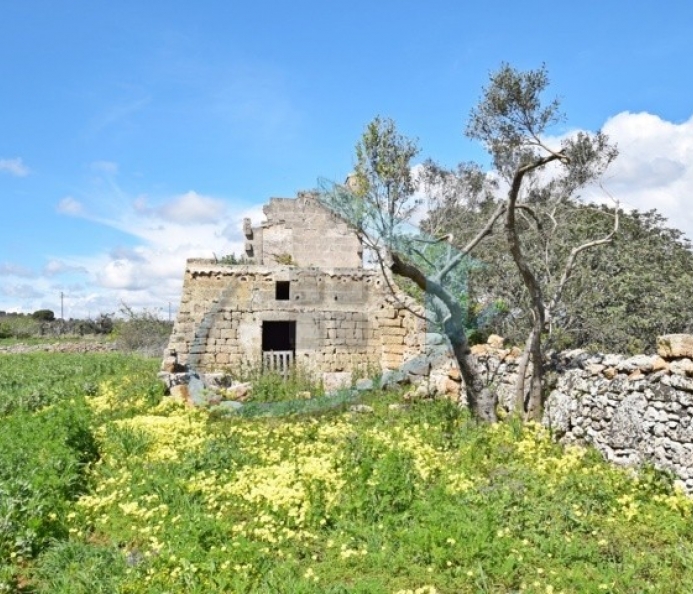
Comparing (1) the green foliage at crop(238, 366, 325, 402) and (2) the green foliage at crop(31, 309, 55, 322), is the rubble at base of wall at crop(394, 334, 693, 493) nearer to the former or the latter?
(1) the green foliage at crop(238, 366, 325, 402)

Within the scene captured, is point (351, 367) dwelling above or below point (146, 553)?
above

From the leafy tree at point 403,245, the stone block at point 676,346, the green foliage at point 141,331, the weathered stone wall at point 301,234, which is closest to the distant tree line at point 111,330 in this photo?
the green foliage at point 141,331

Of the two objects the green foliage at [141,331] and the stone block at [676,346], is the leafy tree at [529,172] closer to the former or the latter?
the stone block at [676,346]

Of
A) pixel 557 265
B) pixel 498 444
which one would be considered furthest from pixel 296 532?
pixel 557 265

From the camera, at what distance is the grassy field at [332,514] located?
18.6ft

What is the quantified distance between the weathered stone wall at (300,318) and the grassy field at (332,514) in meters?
8.06

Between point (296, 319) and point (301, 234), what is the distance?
29.4 ft

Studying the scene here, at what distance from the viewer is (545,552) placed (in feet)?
19.8

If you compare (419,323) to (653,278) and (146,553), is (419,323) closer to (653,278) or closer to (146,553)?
(653,278)

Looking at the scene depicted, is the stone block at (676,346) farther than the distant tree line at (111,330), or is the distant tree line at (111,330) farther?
the distant tree line at (111,330)

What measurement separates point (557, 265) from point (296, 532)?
42.7 feet

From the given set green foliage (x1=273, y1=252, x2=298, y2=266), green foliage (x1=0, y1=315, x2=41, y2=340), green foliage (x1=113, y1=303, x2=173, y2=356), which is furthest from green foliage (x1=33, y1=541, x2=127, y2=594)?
green foliage (x1=0, y1=315, x2=41, y2=340)

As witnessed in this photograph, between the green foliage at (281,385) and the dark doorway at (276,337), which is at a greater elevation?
the dark doorway at (276,337)

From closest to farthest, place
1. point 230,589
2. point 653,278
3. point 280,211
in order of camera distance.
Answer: point 230,589 → point 653,278 → point 280,211
